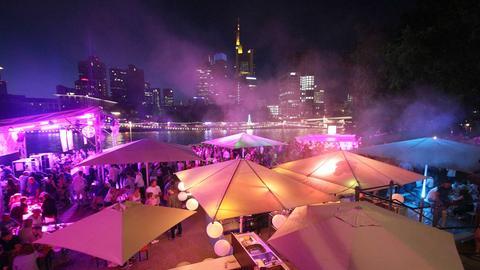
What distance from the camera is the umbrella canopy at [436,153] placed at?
7976mm

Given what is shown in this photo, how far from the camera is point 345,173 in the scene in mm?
6848

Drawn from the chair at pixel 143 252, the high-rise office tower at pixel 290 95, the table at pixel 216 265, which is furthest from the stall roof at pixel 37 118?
the high-rise office tower at pixel 290 95

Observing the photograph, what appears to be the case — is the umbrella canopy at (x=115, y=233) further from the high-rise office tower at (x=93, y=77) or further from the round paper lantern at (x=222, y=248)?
the high-rise office tower at (x=93, y=77)

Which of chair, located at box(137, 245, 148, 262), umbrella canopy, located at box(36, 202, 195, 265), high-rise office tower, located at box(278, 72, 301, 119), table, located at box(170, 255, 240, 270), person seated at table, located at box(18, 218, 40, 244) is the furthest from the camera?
high-rise office tower, located at box(278, 72, 301, 119)

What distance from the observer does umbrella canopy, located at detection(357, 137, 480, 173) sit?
314 inches

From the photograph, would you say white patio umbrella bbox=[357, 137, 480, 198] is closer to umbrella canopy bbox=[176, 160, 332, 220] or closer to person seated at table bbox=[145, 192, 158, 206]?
umbrella canopy bbox=[176, 160, 332, 220]

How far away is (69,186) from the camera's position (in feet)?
37.6

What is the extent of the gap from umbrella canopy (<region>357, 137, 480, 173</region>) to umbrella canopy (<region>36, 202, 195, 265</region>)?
7692 millimetres

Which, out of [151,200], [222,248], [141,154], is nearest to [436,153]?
[222,248]

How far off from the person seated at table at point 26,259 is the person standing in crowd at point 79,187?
557cm

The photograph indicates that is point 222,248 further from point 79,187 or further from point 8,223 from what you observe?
point 79,187

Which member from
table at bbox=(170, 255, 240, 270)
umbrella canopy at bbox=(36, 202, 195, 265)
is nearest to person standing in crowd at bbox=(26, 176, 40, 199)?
umbrella canopy at bbox=(36, 202, 195, 265)

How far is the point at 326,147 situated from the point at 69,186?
17738mm

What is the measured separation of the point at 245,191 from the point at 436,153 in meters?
7.09
